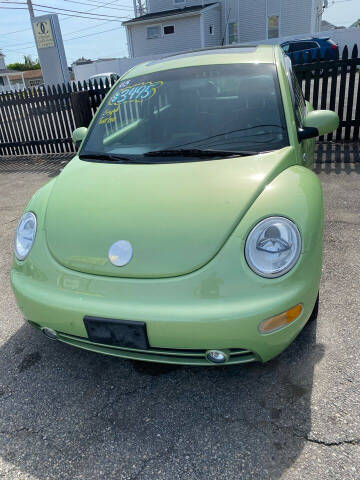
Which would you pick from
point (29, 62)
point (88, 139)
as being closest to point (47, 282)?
point (88, 139)

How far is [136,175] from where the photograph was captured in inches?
90.4

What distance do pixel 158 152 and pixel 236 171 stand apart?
65cm

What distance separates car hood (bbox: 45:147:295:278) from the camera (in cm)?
179

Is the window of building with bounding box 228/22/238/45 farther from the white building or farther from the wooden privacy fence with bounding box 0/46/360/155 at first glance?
the white building

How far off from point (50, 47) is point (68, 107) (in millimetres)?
5464

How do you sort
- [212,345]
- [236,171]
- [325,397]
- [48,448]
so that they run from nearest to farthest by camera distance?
[212,345] → [48,448] → [325,397] → [236,171]

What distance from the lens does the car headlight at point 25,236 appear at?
6.91 ft

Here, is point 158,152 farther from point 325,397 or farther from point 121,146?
point 325,397

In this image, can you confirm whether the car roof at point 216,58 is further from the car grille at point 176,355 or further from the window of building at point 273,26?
the window of building at point 273,26

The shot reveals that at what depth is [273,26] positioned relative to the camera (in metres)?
23.7

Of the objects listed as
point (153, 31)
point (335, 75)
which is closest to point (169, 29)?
point (153, 31)

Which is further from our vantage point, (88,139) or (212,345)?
(88,139)

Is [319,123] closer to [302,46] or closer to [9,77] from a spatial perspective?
[302,46]

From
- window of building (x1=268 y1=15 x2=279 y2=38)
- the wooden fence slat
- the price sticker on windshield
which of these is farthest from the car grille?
window of building (x1=268 y1=15 x2=279 y2=38)
